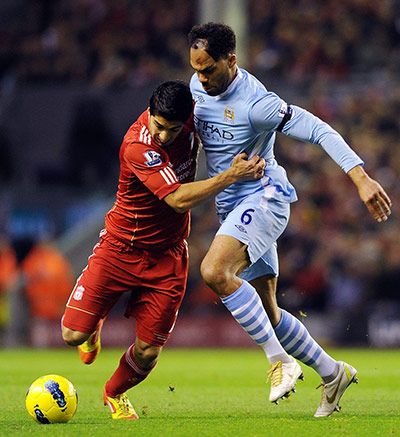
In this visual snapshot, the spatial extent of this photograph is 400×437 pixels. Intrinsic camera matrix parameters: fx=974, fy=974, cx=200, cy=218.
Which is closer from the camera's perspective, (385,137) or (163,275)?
(163,275)

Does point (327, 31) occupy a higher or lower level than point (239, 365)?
higher

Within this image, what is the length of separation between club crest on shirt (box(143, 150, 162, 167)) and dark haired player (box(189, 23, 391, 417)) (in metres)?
0.41

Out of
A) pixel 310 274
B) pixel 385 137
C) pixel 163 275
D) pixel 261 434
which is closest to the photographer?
pixel 261 434

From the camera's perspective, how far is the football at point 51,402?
233 inches

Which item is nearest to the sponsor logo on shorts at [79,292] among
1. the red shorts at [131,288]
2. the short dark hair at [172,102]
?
the red shorts at [131,288]

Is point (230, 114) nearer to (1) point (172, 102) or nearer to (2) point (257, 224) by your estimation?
(1) point (172, 102)

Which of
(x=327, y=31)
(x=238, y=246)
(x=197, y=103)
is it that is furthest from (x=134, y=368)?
(x=327, y=31)

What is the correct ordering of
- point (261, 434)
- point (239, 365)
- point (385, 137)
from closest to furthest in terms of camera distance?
point (261, 434), point (239, 365), point (385, 137)

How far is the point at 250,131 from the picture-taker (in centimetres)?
612

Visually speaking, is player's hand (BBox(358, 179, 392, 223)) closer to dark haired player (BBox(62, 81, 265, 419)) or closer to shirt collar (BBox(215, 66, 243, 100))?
dark haired player (BBox(62, 81, 265, 419))

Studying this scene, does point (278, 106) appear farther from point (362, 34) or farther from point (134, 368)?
point (362, 34)

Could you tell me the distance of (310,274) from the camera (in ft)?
48.4

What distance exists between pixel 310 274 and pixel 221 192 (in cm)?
862

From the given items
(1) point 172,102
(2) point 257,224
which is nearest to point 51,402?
(2) point 257,224
